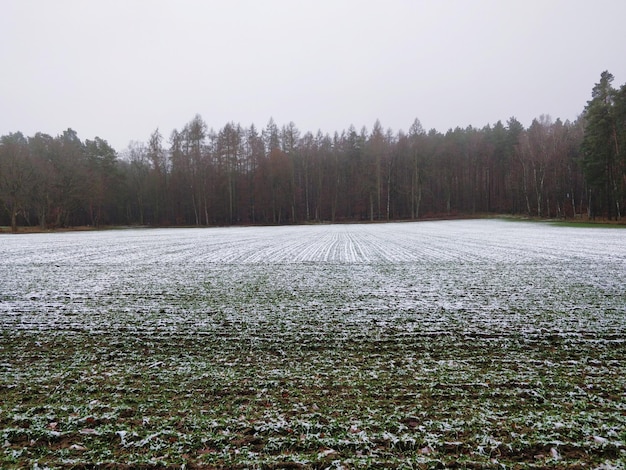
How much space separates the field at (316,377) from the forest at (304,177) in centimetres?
5276

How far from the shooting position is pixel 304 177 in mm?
66500

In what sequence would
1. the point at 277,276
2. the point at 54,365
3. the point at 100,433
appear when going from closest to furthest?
the point at 100,433 → the point at 54,365 → the point at 277,276

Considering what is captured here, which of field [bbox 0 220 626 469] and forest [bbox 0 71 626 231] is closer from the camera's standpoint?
field [bbox 0 220 626 469]

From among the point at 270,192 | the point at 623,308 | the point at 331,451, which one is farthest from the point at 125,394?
the point at 270,192

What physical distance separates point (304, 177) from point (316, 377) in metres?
64.3

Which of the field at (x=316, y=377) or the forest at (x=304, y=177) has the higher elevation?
the forest at (x=304, y=177)

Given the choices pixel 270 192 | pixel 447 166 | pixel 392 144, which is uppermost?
pixel 392 144

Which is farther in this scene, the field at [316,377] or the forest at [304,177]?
the forest at [304,177]

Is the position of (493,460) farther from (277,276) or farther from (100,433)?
(277,276)

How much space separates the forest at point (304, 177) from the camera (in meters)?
52.8

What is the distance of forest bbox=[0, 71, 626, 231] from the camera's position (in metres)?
52.8

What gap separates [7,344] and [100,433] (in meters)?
2.98

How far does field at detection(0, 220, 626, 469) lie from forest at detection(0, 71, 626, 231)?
173ft

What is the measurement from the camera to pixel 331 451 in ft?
7.77
